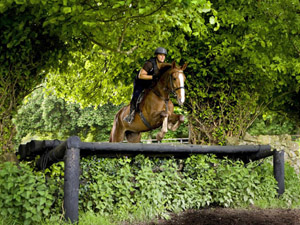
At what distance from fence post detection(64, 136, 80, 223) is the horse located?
2019mm

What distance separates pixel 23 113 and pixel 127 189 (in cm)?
3081

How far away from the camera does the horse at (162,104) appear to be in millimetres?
6645

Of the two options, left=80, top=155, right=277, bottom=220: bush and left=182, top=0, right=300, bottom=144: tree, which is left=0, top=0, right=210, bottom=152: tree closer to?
left=182, top=0, right=300, bottom=144: tree

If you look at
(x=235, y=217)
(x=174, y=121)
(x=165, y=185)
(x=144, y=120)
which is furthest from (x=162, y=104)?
(x=235, y=217)

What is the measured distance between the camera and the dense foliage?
5.05 m

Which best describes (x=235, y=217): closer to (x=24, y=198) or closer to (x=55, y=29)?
(x=24, y=198)

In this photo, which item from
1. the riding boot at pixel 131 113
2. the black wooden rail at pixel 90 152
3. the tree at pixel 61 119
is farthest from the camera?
the tree at pixel 61 119

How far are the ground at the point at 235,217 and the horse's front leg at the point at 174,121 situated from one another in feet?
5.00

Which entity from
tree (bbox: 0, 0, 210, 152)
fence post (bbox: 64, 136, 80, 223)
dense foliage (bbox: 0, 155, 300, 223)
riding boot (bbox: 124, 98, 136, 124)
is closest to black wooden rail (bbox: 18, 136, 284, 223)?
fence post (bbox: 64, 136, 80, 223)

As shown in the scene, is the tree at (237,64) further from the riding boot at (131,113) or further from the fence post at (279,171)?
the riding boot at (131,113)

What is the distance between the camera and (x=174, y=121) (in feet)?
23.4

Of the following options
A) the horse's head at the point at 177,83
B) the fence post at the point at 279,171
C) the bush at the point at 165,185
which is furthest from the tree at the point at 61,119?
the horse's head at the point at 177,83

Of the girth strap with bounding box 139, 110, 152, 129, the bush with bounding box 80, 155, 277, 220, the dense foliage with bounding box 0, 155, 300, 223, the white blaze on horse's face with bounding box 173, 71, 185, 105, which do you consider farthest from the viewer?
the girth strap with bounding box 139, 110, 152, 129

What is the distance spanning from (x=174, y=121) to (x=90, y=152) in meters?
1.73
